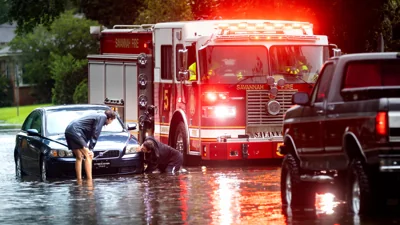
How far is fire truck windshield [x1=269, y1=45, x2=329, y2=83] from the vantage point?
2419 cm

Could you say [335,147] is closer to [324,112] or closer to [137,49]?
[324,112]

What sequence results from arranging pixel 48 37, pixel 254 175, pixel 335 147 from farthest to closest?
pixel 48 37
pixel 254 175
pixel 335 147

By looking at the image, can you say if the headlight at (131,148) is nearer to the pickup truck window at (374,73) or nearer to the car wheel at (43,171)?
the car wheel at (43,171)

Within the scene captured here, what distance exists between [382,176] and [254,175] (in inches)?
342

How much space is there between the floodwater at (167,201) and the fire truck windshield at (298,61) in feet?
6.24

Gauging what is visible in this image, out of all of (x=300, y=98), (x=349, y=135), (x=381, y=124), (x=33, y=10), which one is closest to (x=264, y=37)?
(x=300, y=98)

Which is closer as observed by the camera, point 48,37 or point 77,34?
point 77,34

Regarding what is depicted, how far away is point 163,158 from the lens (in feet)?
77.1

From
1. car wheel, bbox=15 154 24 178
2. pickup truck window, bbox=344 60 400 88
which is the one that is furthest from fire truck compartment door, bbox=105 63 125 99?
pickup truck window, bbox=344 60 400 88

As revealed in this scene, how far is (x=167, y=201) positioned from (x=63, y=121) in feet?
22.4

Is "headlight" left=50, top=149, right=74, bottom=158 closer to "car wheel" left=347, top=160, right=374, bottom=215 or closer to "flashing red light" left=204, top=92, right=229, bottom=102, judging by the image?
"flashing red light" left=204, top=92, right=229, bottom=102

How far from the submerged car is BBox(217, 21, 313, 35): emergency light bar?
8.91ft

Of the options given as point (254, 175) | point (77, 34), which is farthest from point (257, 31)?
point (77, 34)

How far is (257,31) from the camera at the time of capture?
2430 cm
